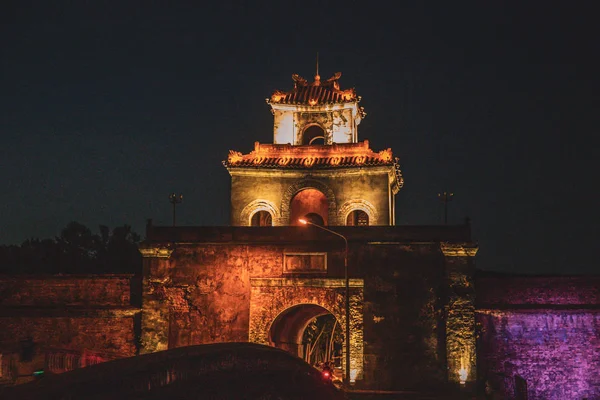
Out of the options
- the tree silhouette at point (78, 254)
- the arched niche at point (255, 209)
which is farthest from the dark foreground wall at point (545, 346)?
the tree silhouette at point (78, 254)

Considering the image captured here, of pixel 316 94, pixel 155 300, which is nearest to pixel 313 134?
pixel 316 94

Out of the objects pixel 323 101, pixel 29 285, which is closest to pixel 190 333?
pixel 29 285

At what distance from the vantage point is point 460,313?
20891mm

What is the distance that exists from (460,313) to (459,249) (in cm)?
196

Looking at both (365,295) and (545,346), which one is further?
(545,346)

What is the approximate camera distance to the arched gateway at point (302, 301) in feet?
69.6

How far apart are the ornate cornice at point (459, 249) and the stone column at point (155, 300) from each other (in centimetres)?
869

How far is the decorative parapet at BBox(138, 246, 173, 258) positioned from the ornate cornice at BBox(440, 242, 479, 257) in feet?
28.4

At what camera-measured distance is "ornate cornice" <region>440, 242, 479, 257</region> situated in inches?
826

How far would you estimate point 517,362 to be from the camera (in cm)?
2141

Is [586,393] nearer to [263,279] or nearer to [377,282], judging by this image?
[377,282]

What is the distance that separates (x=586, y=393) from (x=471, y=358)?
3.86m

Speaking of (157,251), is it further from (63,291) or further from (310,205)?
(310,205)

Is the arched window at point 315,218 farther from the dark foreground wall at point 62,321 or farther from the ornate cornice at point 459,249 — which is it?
the dark foreground wall at point 62,321
